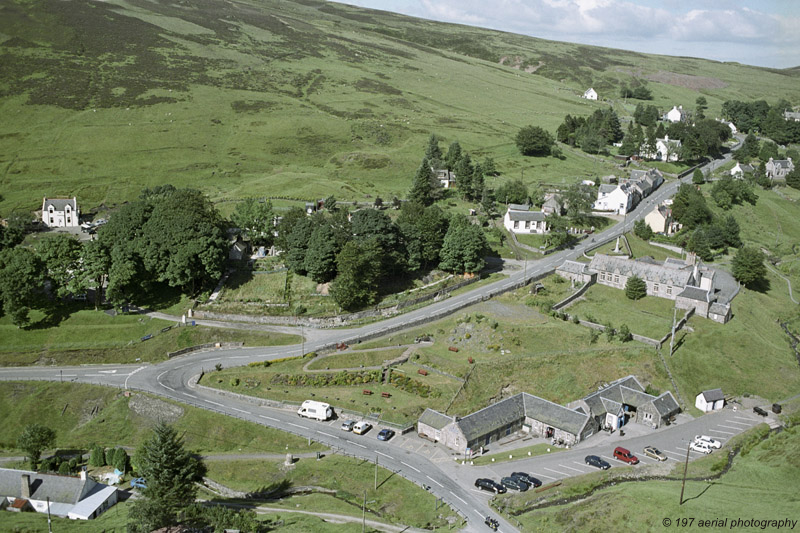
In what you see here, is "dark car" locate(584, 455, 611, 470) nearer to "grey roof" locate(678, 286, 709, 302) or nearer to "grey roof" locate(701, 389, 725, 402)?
"grey roof" locate(701, 389, 725, 402)

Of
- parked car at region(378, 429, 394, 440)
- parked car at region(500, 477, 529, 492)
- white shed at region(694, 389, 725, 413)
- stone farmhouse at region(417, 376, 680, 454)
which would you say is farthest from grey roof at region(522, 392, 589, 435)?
white shed at region(694, 389, 725, 413)

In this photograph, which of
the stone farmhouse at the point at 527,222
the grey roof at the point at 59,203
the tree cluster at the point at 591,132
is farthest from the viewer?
the tree cluster at the point at 591,132

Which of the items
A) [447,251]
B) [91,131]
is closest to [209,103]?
[91,131]

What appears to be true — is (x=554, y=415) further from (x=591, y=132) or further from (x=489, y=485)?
(x=591, y=132)

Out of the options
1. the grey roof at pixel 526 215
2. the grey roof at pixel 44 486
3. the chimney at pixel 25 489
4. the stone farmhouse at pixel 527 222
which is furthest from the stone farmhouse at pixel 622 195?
the chimney at pixel 25 489

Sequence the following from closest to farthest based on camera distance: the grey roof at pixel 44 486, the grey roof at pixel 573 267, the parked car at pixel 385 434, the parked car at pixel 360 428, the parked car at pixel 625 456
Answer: the grey roof at pixel 44 486 → the parked car at pixel 625 456 → the parked car at pixel 385 434 → the parked car at pixel 360 428 → the grey roof at pixel 573 267

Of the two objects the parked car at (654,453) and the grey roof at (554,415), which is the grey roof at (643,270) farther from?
the parked car at (654,453)
